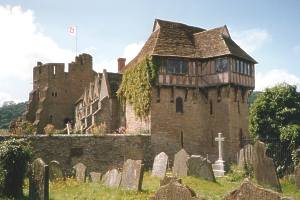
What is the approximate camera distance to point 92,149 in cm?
2609

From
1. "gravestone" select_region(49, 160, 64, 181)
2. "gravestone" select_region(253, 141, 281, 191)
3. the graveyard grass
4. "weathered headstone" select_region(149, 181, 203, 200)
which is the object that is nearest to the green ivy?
"gravestone" select_region(49, 160, 64, 181)

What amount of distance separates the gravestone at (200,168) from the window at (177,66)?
1205 cm

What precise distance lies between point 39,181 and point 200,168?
8484 millimetres

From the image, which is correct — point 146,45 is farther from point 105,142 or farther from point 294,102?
point 294,102

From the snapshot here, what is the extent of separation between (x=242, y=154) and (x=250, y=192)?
16.4 meters

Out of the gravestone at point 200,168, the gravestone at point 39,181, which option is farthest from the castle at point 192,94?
the gravestone at point 39,181

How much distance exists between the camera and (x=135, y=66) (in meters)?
31.9

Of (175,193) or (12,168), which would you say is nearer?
(175,193)

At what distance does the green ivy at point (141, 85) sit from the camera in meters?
30.1

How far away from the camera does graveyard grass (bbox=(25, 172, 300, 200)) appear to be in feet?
47.8

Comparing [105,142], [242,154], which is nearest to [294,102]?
[242,154]

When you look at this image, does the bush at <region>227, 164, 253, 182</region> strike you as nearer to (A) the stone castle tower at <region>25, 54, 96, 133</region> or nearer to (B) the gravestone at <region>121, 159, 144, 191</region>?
(B) the gravestone at <region>121, 159, 144, 191</region>

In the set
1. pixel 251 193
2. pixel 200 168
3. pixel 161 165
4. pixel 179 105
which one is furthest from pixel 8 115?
pixel 251 193

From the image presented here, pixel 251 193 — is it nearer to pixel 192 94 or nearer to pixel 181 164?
pixel 181 164
